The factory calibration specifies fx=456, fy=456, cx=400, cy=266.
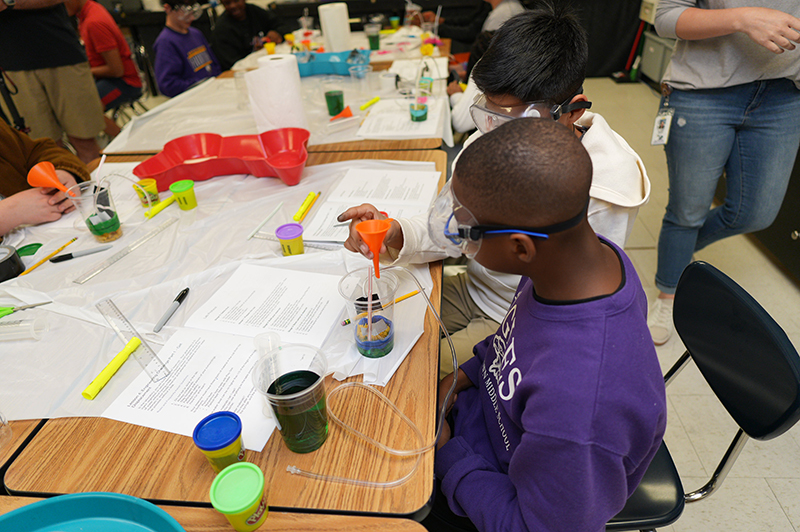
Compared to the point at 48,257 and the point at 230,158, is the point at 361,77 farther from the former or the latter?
the point at 48,257

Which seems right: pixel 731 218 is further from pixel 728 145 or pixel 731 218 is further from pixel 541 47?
pixel 541 47

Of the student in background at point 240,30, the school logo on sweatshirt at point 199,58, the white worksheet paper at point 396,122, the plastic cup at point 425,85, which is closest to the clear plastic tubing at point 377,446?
the white worksheet paper at point 396,122

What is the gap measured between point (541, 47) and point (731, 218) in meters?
1.26

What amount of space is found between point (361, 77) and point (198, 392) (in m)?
2.12

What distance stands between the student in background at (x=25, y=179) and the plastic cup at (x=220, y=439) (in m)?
1.13

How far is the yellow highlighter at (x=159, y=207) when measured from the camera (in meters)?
1.41

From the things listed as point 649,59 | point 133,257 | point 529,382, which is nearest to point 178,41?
point 133,257

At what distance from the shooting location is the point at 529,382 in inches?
26.5

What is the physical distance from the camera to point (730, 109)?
1543mm

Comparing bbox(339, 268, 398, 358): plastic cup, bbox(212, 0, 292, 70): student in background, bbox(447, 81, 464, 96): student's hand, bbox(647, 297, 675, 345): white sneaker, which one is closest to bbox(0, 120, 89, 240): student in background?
bbox(339, 268, 398, 358): plastic cup

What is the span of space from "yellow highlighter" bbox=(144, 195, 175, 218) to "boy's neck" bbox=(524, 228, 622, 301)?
47.7 inches

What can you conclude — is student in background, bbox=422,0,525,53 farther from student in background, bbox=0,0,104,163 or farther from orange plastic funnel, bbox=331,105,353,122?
student in background, bbox=0,0,104,163

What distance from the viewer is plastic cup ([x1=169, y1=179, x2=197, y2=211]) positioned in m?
1.41

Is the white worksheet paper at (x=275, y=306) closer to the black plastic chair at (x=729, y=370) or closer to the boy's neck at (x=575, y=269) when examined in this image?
the boy's neck at (x=575, y=269)
